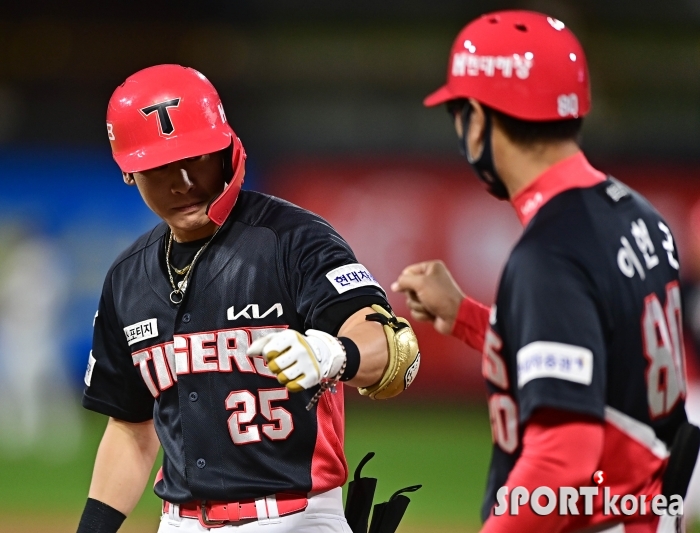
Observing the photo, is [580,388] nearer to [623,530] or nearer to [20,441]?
[623,530]

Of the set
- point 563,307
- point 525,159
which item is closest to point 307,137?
point 525,159

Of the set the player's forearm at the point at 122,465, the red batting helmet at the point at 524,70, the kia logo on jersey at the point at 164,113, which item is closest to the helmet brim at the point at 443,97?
the red batting helmet at the point at 524,70

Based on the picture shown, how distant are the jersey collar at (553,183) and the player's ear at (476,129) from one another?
5.7 inches

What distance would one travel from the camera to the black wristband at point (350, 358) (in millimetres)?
2844

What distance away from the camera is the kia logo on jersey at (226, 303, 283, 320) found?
332 centimetres

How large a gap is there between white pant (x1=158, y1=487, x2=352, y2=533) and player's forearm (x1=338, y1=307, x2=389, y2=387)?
0.53 meters

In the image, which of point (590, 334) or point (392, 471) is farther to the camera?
point (392, 471)

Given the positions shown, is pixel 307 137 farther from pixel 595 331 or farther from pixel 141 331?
pixel 595 331

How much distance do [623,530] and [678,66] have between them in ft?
42.0

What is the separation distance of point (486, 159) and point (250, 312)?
1.15 m

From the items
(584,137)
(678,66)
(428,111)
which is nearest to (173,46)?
(428,111)

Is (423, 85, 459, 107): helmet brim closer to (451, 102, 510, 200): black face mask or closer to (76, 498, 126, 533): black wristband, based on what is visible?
(451, 102, 510, 200): black face mask

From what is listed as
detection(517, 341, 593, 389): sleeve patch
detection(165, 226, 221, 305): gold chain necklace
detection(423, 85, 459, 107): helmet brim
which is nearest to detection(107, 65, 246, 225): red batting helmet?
detection(165, 226, 221, 305): gold chain necklace

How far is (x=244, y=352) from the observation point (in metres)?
3.32
